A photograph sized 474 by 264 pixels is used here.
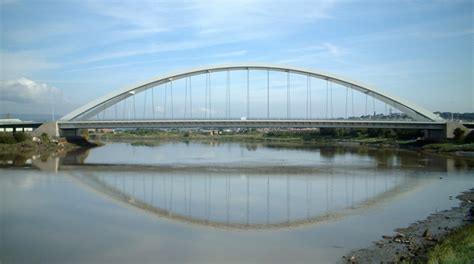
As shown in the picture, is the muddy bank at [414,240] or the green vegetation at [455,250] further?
the muddy bank at [414,240]

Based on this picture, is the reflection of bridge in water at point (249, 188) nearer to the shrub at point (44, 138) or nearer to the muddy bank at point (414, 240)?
the muddy bank at point (414, 240)

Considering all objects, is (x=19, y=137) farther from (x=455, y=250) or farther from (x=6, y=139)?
(x=455, y=250)

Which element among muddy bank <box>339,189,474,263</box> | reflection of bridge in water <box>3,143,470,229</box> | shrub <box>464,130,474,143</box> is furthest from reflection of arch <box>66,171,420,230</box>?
shrub <box>464,130,474,143</box>

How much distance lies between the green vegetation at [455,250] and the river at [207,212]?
1.46 metres

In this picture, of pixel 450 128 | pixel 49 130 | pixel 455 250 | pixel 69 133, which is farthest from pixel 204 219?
pixel 69 133

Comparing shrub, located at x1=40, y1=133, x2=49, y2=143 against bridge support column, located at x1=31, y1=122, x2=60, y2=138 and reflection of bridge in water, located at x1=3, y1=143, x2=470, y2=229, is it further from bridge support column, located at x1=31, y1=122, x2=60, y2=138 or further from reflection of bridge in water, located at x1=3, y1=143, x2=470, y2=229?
reflection of bridge in water, located at x1=3, y1=143, x2=470, y2=229

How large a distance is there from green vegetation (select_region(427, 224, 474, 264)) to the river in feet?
4.78

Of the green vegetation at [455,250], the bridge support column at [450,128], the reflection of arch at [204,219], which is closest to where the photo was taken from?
the green vegetation at [455,250]

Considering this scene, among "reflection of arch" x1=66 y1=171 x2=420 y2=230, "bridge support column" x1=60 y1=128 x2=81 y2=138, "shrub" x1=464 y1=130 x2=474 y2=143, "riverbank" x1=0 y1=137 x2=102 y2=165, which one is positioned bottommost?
"reflection of arch" x1=66 y1=171 x2=420 y2=230

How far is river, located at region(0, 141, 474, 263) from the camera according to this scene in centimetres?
796

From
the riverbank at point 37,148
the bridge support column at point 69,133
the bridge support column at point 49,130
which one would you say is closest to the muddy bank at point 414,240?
the riverbank at point 37,148

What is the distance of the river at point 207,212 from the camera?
7.96 meters

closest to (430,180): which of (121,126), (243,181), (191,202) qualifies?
(243,181)

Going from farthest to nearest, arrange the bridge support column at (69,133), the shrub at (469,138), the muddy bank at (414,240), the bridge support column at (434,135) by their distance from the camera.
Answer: the bridge support column at (69,133) < the bridge support column at (434,135) < the shrub at (469,138) < the muddy bank at (414,240)
